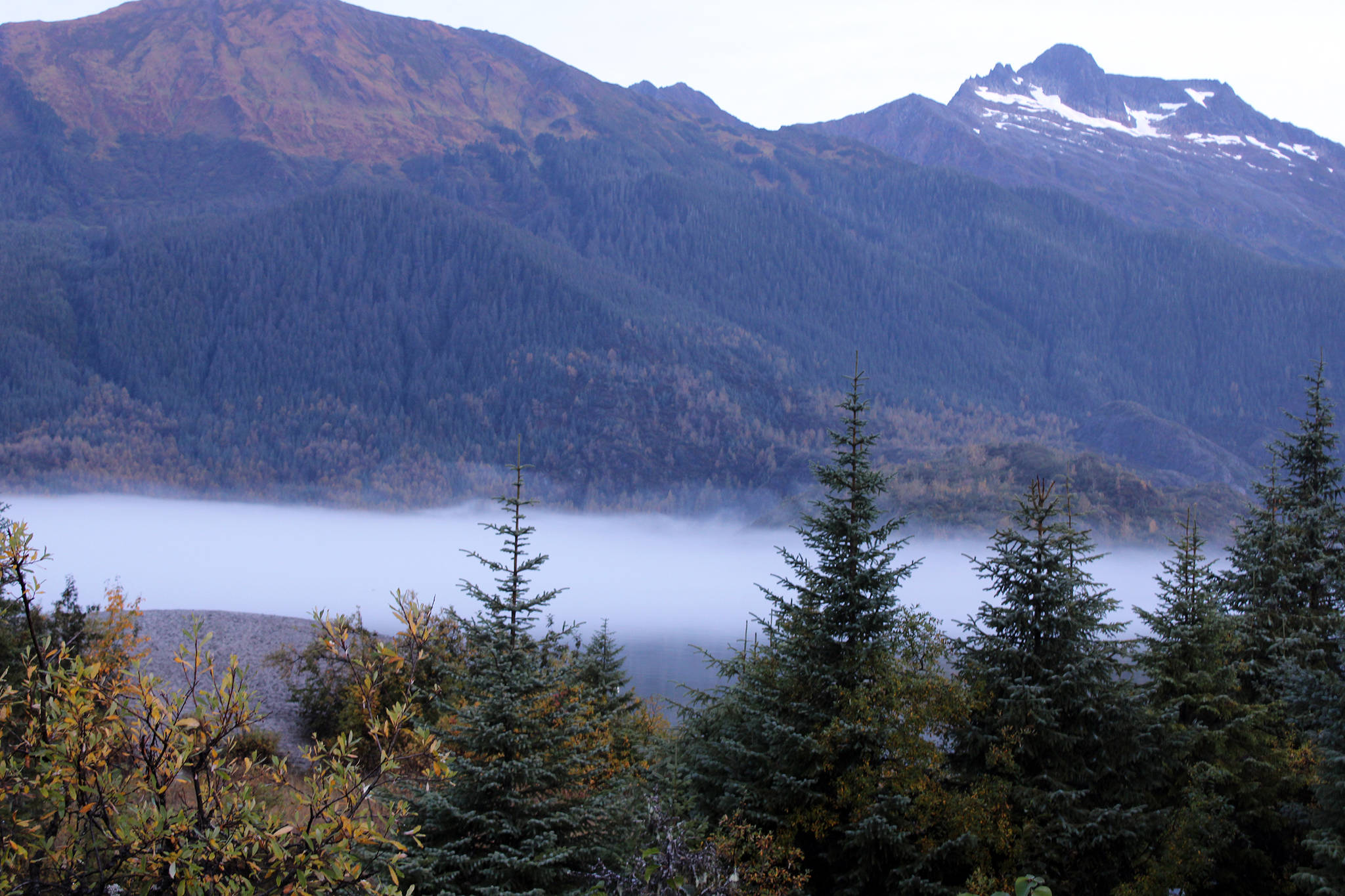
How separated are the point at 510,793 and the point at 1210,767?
15442mm

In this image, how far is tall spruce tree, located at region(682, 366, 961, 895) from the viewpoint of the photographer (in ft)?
61.9

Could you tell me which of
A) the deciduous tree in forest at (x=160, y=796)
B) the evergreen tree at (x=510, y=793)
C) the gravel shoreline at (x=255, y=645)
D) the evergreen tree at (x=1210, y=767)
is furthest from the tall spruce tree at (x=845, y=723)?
the gravel shoreline at (x=255, y=645)

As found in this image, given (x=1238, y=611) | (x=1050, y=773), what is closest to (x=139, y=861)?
(x=1050, y=773)

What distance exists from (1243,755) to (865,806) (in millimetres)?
10241

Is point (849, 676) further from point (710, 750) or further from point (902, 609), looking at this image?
point (710, 750)

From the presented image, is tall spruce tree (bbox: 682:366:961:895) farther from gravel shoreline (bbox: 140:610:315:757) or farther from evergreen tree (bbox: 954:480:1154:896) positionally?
gravel shoreline (bbox: 140:610:315:757)

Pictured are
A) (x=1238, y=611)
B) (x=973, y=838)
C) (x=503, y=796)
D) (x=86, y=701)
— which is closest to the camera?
(x=86, y=701)

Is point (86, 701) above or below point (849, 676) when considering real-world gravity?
above

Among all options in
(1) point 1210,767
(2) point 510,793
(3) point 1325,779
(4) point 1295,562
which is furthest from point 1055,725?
(4) point 1295,562

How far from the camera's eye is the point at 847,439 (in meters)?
22.1

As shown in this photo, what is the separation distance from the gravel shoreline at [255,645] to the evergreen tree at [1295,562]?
1292 inches

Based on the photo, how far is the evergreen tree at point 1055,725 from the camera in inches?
802

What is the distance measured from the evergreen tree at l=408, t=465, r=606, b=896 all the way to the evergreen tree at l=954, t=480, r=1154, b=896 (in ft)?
29.2

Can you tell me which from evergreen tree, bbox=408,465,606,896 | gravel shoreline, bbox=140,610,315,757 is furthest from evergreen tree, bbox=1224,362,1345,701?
gravel shoreline, bbox=140,610,315,757
